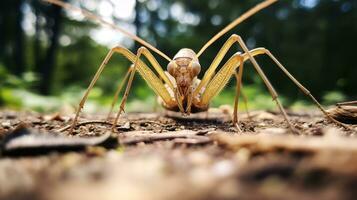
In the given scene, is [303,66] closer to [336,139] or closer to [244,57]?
[244,57]

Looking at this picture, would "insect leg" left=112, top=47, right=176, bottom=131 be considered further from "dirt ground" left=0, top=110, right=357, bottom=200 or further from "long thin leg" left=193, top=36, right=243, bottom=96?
"dirt ground" left=0, top=110, right=357, bottom=200

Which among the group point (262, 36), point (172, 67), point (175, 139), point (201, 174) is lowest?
point (201, 174)

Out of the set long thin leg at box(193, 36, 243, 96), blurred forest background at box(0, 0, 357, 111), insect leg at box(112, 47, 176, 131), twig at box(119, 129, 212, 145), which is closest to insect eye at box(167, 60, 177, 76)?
insect leg at box(112, 47, 176, 131)

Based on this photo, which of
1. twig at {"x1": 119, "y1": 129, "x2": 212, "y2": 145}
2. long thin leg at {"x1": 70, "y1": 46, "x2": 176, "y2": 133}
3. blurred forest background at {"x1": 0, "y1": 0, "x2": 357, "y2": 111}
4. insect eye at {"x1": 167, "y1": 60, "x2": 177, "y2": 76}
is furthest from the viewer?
blurred forest background at {"x1": 0, "y1": 0, "x2": 357, "y2": 111}

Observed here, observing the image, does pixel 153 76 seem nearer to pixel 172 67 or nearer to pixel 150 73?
pixel 150 73

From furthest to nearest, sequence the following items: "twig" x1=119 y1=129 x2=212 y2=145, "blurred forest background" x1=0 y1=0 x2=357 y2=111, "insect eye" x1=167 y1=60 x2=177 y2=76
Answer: "blurred forest background" x1=0 y1=0 x2=357 y2=111 < "insect eye" x1=167 y1=60 x2=177 y2=76 < "twig" x1=119 y1=129 x2=212 y2=145

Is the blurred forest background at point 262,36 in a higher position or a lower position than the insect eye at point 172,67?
higher

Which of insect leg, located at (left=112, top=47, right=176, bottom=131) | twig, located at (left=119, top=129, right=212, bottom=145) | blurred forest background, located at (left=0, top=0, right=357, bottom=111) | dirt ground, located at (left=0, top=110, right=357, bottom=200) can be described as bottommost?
dirt ground, located at (left=0, top=110, right=357, bottom=200)

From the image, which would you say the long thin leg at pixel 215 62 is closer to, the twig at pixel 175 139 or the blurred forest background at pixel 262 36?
the twig at pixel 175 139

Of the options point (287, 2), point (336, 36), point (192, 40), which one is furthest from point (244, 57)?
point (287, 2)

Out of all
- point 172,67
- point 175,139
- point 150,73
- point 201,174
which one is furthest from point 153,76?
point 201,174

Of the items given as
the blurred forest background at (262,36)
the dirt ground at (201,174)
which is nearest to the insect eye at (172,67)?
the dirt ground at (201,174)

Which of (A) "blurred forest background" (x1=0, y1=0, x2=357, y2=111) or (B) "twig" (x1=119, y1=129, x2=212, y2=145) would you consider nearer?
(B) "twig" (x1=119, y1=129, x2=212, y2=145)

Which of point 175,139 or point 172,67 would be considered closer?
point 175,139
